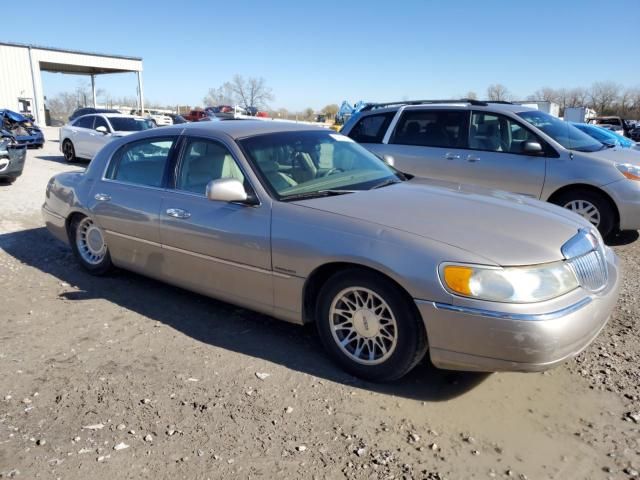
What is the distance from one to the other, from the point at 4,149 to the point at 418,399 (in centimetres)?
1065

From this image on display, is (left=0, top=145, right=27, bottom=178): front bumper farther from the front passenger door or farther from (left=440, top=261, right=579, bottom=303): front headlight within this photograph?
(left=440, top=261, right=579, bottom=303): front headlight

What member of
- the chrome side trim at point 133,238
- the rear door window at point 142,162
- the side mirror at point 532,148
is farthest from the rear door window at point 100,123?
the side mirror at point 532,148

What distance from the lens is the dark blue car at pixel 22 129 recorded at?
18.7 metres

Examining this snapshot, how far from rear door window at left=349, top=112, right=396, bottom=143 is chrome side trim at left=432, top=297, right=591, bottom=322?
5.30m

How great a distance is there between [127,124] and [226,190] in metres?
12.9

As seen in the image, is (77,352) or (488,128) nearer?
(77,352)

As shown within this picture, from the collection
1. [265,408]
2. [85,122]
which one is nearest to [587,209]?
[265,408]

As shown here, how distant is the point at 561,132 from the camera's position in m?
6.96

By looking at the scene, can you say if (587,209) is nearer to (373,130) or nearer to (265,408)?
(373,130)

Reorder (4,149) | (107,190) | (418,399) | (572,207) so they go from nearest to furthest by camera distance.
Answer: (418,399), (107,190), (572,207), (4,149)

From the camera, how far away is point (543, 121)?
23.2 feet

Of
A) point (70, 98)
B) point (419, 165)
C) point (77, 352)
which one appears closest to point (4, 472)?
point (77, 352)

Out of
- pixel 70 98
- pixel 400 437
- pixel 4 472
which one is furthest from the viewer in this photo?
pixel 70 98

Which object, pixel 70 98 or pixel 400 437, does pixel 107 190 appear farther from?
pixel 70 98
